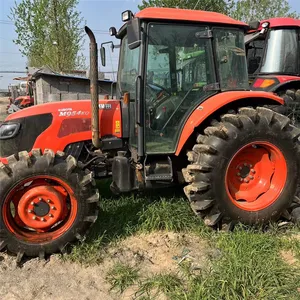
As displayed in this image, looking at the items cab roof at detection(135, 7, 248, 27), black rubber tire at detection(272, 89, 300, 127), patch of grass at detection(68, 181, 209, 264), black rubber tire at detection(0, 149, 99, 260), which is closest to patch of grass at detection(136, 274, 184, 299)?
patch of grass at detection(68, 181, 209, 264)

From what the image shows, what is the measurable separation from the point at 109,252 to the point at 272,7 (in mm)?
14702

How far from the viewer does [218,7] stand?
40.6 feet

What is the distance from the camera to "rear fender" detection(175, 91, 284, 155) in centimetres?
356

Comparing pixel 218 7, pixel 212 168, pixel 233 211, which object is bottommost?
pixel 233 211

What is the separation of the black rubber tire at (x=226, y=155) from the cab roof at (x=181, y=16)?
38.3 inches

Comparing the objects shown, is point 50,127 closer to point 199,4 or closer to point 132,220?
point 132,220

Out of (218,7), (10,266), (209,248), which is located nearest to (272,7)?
(218,7)

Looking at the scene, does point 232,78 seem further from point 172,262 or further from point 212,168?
point 172,262

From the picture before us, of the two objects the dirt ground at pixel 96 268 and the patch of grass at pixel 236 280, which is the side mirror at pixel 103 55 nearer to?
the dirt ground at pixel 96 268

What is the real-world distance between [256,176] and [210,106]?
99cm

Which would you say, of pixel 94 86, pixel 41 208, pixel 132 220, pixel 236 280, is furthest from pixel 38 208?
pixel 236 280

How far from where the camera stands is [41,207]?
3.25 metres

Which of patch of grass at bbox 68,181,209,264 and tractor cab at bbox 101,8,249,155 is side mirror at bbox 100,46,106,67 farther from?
patch of grass at bbox 68,181,209,264

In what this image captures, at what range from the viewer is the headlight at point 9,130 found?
375cm
